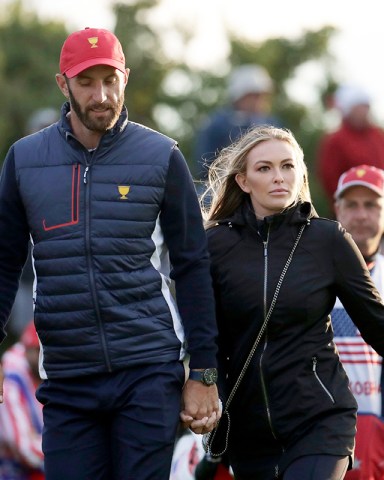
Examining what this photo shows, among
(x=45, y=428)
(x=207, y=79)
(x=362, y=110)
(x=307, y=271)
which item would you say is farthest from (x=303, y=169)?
(x=207, y=79)

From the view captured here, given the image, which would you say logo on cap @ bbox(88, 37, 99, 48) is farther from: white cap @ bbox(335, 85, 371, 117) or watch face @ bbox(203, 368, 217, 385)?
white cap @ bbox(335, 85, 371, 117)

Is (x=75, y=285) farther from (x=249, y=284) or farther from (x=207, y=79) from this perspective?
(x=207, y=79)

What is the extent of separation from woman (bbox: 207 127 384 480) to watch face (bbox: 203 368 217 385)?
0.34m

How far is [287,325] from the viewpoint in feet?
21.7

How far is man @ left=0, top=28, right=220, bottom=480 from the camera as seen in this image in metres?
6.21

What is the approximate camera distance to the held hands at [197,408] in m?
6.31

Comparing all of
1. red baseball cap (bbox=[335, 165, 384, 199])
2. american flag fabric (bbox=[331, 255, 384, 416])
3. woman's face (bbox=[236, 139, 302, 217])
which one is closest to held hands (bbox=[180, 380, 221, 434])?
woman's face (bbox=[236, 139, 302, 217])

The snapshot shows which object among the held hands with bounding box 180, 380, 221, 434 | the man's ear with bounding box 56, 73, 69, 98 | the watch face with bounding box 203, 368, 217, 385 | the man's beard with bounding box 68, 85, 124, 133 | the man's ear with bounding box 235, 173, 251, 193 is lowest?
the held hands with bounding box 180, 380, 221, 434

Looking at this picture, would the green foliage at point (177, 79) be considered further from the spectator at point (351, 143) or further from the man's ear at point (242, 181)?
the man's ear at point (242, 181)

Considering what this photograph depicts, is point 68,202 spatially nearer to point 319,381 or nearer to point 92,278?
point 92,278

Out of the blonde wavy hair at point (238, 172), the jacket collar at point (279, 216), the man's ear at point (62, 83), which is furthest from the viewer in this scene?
the blonde wavy hair at point (238, 172)

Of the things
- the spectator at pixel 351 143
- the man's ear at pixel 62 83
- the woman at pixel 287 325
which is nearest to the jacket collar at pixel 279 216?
the woman at pixel 287 325

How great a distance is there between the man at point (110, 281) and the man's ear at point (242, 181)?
25.7 inches

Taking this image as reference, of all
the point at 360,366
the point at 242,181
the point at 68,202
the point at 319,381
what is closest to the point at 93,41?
the point at 68,202
